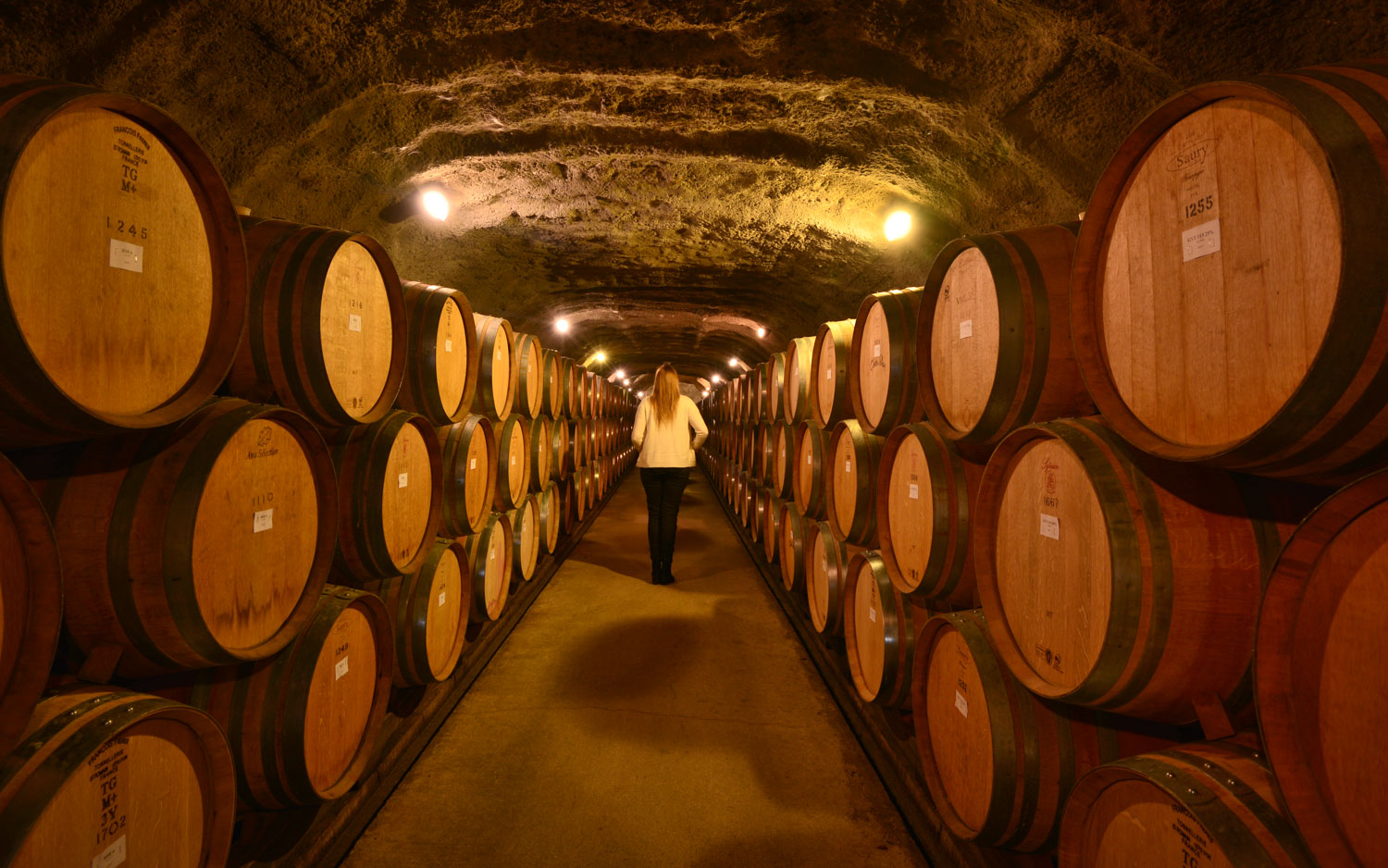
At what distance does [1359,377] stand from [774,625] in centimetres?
434

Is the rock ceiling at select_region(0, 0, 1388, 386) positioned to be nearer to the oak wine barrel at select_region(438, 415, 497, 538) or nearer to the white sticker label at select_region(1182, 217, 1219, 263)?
the white sticker label at select_region(1182, 217, 1219, 263)

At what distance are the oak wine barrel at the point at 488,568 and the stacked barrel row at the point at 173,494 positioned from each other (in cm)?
122

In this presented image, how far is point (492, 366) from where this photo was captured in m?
4.00

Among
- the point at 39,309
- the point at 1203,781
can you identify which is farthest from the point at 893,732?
the point at 39,309

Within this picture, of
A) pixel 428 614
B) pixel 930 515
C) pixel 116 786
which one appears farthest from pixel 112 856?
pixel 930 515

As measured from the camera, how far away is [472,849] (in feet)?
7.53

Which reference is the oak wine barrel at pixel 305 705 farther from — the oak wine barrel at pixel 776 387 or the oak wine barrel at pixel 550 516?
the oak wine barrel at pixel 776 387

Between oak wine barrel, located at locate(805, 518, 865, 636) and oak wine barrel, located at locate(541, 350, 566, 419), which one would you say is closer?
oak wine barrel, located at locate(805, 518, 865, 636)

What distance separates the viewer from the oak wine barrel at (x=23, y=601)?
99cm

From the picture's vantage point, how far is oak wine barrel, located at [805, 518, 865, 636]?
3.56 meters

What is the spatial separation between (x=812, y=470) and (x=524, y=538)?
2553 millimetres

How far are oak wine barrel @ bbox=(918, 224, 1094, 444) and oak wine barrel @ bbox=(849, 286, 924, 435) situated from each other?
472mm

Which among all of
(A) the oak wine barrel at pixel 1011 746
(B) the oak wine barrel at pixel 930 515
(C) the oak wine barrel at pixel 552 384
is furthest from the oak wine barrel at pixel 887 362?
(C) the oak wine barrel at pixel 552 384

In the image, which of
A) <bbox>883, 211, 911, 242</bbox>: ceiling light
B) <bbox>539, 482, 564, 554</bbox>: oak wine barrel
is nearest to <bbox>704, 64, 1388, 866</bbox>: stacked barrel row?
<bbox>883, 211, 911, 242</bbox>: ceiling light
